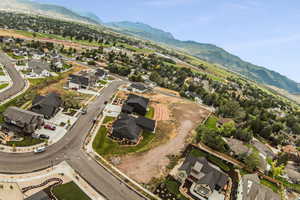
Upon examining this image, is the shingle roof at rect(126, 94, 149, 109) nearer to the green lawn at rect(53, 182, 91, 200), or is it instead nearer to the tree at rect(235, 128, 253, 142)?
the tree at rect(235, 128, 253, 142)

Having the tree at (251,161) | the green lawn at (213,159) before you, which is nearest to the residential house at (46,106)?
the green lawn at (213,159)

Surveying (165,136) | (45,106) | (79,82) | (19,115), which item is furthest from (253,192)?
(79,82)

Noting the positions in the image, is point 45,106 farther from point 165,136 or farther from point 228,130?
point 228,130

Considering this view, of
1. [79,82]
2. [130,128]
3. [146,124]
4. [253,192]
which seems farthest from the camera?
[79,82]

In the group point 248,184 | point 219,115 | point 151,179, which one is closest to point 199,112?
point 219,115

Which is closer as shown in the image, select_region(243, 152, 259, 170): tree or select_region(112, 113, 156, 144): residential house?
select_region(243, 152, 259, 170): tree

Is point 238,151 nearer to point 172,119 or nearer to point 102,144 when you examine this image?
point 172,119

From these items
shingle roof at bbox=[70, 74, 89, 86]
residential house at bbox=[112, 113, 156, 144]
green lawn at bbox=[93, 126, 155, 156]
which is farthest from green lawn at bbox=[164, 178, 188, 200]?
shingle roof at bbox=[70, 74, 89, 86]
